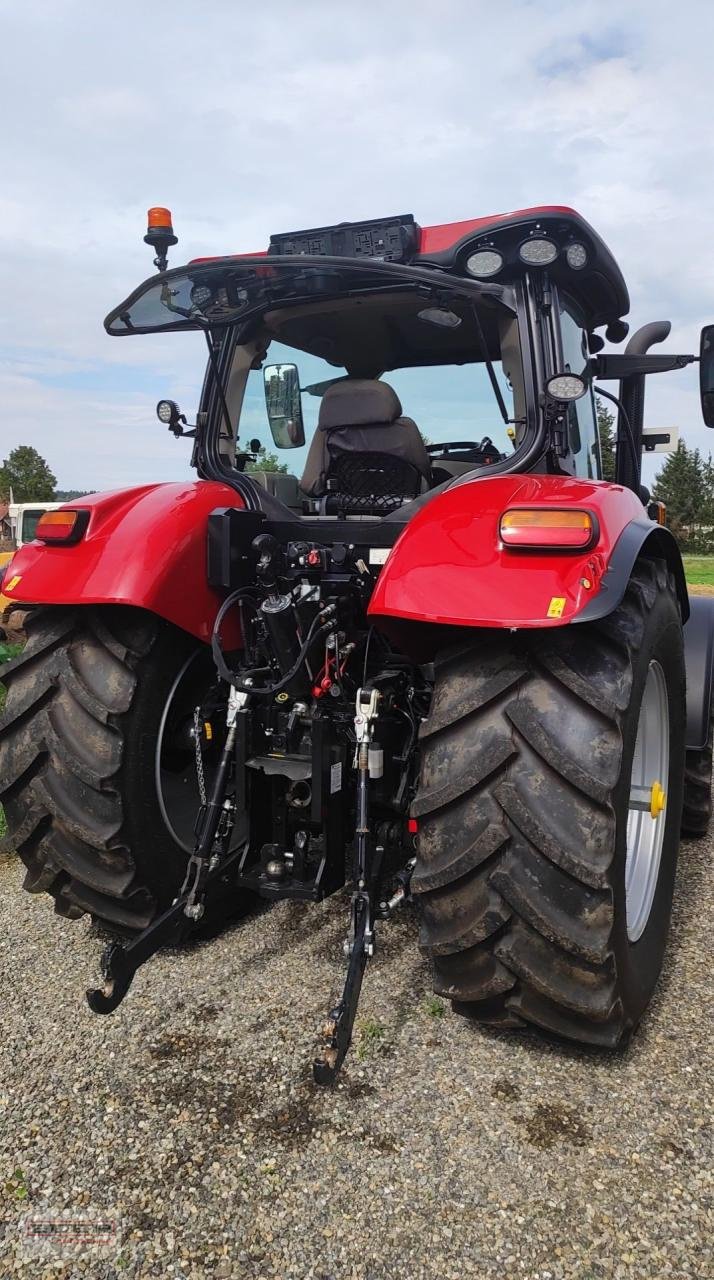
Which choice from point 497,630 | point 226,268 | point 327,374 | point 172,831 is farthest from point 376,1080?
point 327,374

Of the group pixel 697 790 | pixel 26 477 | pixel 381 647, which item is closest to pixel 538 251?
pixel 381 647

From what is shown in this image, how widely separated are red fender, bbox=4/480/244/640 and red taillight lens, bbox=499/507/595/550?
3.40 ft

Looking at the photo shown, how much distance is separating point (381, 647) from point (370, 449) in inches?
30.1

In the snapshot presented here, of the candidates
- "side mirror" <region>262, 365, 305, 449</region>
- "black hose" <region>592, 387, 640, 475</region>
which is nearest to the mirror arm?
"black hose" <region>592, 387, 640, 475</region>

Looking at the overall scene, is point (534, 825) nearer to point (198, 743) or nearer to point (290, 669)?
point (290, 669)

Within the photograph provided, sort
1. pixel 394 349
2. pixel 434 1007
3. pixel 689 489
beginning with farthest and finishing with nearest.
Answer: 1. pixel 689 489
2. pixel 394 349
3. pixel 434 1007

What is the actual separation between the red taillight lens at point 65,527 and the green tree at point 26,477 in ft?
150

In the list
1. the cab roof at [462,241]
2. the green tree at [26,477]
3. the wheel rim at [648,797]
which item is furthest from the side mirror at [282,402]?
the green tree at [26,477]

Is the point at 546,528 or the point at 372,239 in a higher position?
the point at 372,239

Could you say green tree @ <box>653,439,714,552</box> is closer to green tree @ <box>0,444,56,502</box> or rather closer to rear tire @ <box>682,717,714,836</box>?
green tree @ <box>0,444,56,502</box>

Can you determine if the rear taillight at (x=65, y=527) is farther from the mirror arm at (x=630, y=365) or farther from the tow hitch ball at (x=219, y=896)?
the mirror arm at (x=630, y=365)

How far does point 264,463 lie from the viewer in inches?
131

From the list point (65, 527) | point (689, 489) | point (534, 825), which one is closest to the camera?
point (534, 825)

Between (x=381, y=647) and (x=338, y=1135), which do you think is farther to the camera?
(x=381, y=647)
